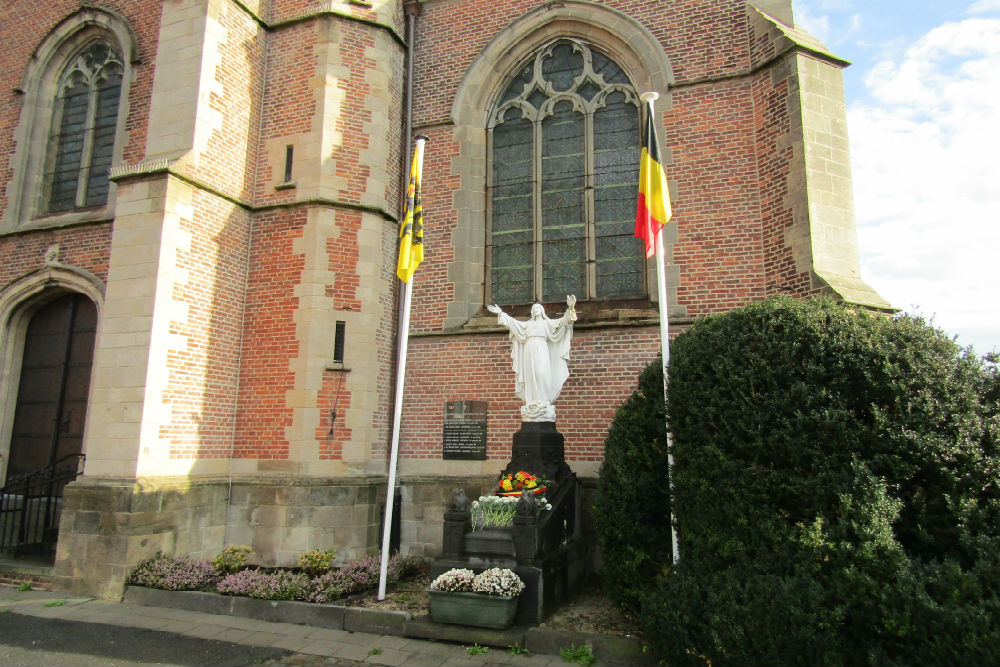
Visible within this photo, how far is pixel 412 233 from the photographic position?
823 cm

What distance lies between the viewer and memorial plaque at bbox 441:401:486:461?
33.7 ft

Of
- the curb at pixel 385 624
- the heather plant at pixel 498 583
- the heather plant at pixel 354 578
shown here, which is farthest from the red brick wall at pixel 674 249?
the curb at pixel 385 624

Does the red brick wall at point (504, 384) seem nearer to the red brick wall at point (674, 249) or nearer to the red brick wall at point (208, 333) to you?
the red brick wall at point (674, 249)

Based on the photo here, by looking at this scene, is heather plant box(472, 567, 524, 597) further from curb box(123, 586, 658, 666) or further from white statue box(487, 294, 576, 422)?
white statue box(487, 294, 576, 422)

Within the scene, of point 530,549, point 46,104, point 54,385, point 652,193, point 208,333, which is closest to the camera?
point 530,549

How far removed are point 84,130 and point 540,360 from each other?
10004 millimetres

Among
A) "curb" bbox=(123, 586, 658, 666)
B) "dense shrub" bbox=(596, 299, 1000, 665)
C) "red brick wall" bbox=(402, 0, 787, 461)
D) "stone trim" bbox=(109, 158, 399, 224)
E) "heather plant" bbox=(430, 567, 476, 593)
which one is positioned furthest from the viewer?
"red brick wall" bbox=(402, 0, 787, 461)

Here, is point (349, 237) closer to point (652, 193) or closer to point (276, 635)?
point (652, 193)

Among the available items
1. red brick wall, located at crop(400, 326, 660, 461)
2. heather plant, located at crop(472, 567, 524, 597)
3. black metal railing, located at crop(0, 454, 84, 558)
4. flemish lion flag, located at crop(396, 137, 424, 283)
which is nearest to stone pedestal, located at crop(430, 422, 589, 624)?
heather plant, located at crop(472, 567, 524, 597)

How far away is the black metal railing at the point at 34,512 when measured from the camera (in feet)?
31.0

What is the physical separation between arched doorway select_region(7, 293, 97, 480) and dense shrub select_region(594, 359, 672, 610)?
881 centimetres

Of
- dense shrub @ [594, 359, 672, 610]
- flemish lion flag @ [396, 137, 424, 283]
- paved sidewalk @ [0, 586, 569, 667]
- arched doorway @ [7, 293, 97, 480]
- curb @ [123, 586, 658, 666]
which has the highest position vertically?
flemish lion flag @ [396, 137, 424, 283]

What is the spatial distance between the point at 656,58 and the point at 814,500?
7908mm

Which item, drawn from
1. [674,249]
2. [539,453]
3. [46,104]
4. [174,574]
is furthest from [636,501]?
[46,104]
